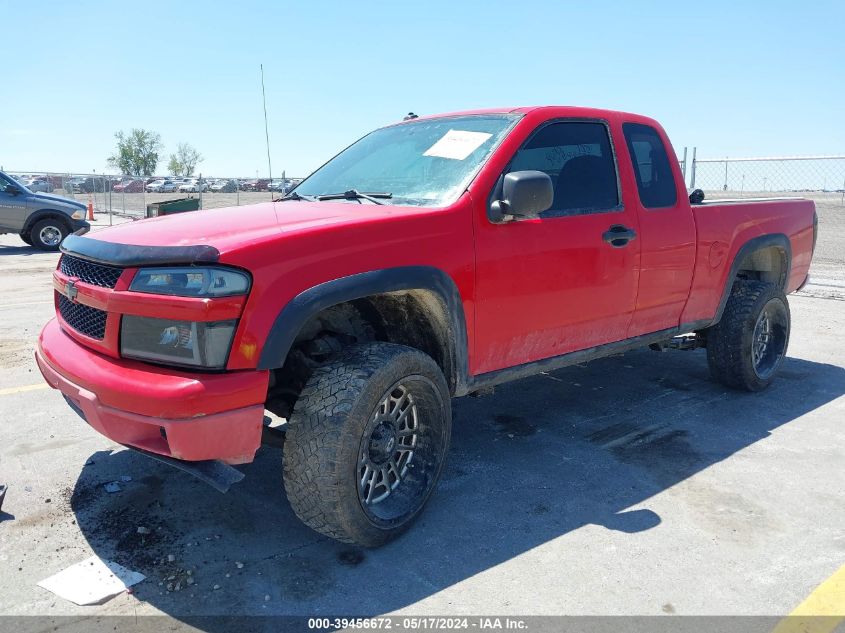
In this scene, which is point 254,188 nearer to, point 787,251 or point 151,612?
point 787,251

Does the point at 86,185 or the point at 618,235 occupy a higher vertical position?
the point at 86,185

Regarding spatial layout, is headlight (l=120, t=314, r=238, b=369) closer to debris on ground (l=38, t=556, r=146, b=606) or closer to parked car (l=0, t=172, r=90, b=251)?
debris on ground (l=38, t=556, r=146, b=606)

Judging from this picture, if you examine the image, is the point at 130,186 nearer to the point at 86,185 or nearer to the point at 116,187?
the point at 116,187

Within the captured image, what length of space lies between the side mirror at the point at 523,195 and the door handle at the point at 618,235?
0.74 m

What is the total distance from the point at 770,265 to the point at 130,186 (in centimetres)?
2632

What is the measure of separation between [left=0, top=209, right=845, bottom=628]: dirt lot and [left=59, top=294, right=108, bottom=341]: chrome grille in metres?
0.90

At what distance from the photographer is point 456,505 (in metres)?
3.39

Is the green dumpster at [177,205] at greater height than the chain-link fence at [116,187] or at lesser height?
lesser

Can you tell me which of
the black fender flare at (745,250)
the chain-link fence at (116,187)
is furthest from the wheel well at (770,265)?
the chain-link fence at (116,187)

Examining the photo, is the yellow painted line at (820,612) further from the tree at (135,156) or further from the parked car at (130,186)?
the tree at (135,156)

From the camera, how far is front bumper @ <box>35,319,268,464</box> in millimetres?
2461

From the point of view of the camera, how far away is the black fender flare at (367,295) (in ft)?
8.55

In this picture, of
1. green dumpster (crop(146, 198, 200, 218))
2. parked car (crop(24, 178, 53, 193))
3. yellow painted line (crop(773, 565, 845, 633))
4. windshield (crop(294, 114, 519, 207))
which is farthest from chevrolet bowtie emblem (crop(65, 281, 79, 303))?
parked car (crop(24, 178, 53, 193))

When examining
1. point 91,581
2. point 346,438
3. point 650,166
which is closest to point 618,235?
point 650,166
